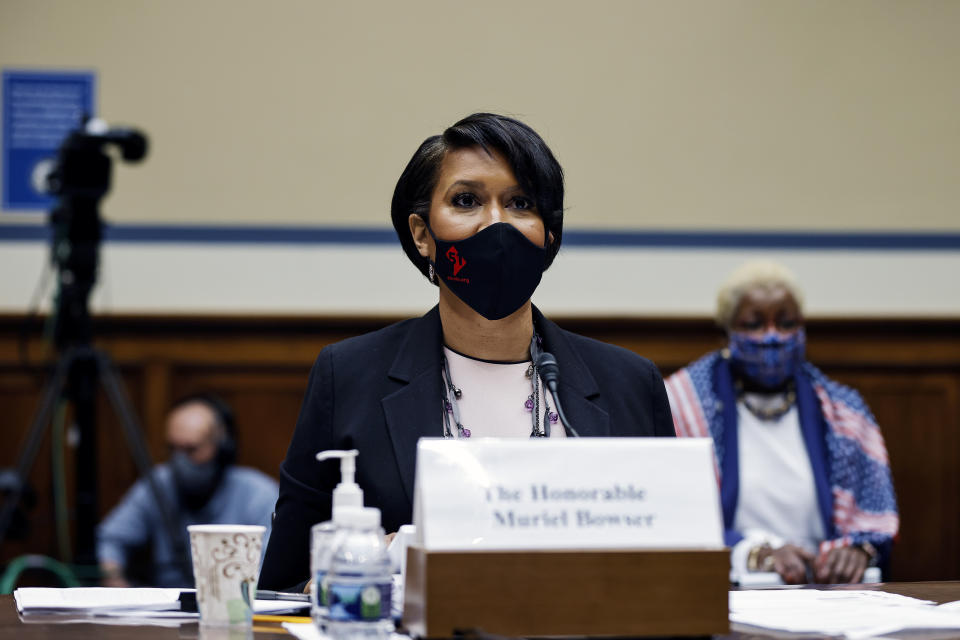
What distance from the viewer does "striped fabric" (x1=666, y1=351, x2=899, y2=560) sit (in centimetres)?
324

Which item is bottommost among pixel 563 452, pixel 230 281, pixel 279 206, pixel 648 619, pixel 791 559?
pixel 791 559

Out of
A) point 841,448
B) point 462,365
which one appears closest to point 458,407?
point 462,365

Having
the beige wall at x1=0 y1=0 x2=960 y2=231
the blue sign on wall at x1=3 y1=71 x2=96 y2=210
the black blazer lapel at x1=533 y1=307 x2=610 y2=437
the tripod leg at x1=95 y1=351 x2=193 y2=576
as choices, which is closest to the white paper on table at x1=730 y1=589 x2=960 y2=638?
the black blazer lapel at x1=533 y1=307 x2=610 y2=437

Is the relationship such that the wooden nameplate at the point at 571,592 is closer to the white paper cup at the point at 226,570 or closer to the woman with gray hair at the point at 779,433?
the white paper cup at the point at 226,570

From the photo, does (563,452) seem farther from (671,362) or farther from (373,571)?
(671,362)

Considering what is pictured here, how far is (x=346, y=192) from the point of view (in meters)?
4.25

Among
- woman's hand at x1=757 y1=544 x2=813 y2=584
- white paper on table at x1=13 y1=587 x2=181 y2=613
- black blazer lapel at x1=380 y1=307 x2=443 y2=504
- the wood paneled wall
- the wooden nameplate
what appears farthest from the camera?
the wood paneled wall

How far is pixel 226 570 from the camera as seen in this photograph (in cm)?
125

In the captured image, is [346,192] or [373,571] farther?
[346,192]

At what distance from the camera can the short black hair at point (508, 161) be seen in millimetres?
1695

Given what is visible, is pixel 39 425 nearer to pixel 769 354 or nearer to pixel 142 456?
pixel 142 456

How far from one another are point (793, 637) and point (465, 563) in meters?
0.39

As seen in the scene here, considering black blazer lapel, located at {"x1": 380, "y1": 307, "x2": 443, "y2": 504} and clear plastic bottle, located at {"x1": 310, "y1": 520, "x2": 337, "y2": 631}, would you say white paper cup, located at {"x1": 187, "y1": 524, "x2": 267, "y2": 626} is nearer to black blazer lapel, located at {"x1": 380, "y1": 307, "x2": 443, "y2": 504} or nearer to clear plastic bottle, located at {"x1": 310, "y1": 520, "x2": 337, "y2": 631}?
clear plastic bottle, located at {"x1": 310, "y1": 520, "x2": 337, "y2": 631}

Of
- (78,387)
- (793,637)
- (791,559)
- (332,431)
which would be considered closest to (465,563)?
(793,637)
